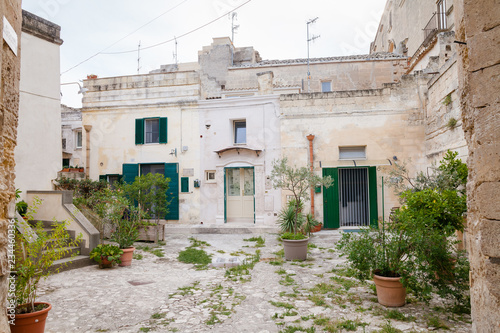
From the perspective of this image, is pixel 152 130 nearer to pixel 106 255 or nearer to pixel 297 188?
pixel 297 188

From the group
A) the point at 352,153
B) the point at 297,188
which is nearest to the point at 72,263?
the point at 297,188

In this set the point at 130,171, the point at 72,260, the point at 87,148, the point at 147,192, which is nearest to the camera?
the point at 72,260

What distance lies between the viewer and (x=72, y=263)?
727cm

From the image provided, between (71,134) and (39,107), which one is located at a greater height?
(71,134)

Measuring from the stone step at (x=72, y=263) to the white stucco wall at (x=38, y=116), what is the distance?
8.94 ft

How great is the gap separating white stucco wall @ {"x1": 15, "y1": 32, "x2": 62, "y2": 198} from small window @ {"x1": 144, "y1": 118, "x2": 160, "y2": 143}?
453cm

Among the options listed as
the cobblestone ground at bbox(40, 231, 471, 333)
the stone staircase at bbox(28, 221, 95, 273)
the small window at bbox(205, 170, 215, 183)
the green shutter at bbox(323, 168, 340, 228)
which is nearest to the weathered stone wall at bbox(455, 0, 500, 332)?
the cobblestone ground at bbox(40, 231, 471, 333)

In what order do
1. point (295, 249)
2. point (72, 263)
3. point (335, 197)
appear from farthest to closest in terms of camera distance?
point (335, 197) → point (295, 249) → point (72, 263)

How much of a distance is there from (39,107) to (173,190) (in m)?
5.76

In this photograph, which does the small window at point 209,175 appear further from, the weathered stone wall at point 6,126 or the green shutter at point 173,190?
the weathered stone wall at point 6,126

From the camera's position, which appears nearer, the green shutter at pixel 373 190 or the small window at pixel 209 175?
the green shutter at pixel 373 190

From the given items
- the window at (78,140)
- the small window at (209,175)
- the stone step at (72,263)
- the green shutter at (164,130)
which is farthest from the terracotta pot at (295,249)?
the window at (78,140)

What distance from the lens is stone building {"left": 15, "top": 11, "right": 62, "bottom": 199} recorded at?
356 inches

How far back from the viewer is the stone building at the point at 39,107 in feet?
29.6
